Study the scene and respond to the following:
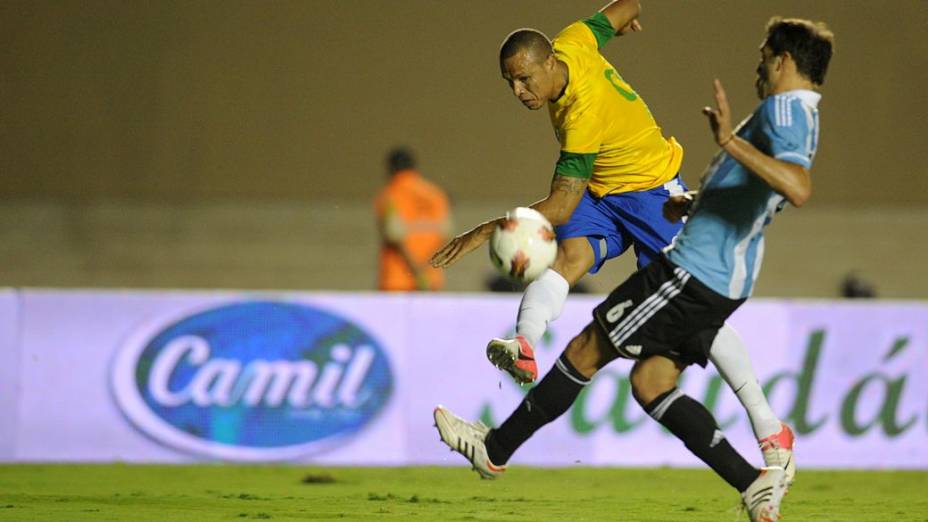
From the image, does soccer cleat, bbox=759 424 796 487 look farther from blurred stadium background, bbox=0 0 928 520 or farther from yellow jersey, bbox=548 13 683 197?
blurred stadium background, bbox=0 0 928 520

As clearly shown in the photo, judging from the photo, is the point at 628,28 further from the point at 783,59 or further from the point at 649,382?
the point at 649,382

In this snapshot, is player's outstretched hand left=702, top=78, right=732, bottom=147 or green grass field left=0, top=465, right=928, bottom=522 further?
green grass field left=0, top=465, right=928, bottom=522

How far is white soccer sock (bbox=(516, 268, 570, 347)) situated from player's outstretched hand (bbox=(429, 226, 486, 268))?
465 millimetres

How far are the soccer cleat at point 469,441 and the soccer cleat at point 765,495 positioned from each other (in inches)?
42.8

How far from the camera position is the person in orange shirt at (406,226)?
11.1 m

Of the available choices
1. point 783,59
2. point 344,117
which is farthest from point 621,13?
point 344,117

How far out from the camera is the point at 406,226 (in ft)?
36.9

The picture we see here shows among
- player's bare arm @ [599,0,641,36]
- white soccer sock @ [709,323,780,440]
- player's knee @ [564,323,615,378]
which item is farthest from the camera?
player's bare arm @ [599,0,641,36]

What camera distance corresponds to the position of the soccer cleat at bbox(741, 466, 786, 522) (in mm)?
5188

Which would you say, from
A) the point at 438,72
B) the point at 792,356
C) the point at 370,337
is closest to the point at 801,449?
the point at 792,356

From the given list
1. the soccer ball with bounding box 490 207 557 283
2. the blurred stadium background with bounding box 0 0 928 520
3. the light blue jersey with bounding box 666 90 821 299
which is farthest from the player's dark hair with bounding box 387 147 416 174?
the light blue jersey with bounding box 666 90 821 299

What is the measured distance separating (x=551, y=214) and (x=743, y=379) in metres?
1.11

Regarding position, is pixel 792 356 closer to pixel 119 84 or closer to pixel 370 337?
pixel 370 337

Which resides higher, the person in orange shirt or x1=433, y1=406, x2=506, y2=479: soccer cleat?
the person in orange shirt
